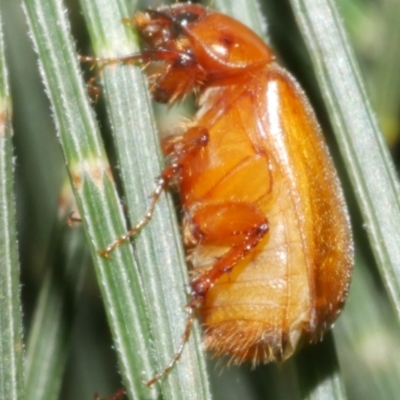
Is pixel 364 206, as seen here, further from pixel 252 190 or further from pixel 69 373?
pixel 69 373

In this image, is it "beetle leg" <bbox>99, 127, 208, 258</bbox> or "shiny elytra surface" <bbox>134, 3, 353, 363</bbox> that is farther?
"shiny elytra surface" <bbox>134, 3, 353, 363</bbox>

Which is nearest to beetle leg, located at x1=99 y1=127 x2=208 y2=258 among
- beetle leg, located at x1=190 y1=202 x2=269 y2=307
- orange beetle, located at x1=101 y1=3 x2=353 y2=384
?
orange beetle, located at x1=101 y1=3 x2=353 y2=384

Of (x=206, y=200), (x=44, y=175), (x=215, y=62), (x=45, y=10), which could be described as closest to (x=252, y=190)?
(x=206, y=200)

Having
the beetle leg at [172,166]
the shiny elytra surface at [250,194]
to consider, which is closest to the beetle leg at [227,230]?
the shiny elytra surface at [250,194]

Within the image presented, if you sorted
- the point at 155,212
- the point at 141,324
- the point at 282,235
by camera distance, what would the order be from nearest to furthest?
the point at 141,324 → the point at 155,212 → the point at 282,235

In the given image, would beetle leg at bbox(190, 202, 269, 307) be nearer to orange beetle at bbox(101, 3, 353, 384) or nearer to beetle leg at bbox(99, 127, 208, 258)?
orange beetle at bbox(101, 3, 353, 384)

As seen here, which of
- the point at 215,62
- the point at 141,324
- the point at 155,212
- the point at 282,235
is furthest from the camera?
the point at 215,62

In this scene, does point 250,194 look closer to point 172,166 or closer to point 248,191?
point 248,191

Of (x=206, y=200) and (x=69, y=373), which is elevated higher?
(x=206, y=200)

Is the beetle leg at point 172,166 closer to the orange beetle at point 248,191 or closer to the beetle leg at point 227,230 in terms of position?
the orange beetle at point 248,191
